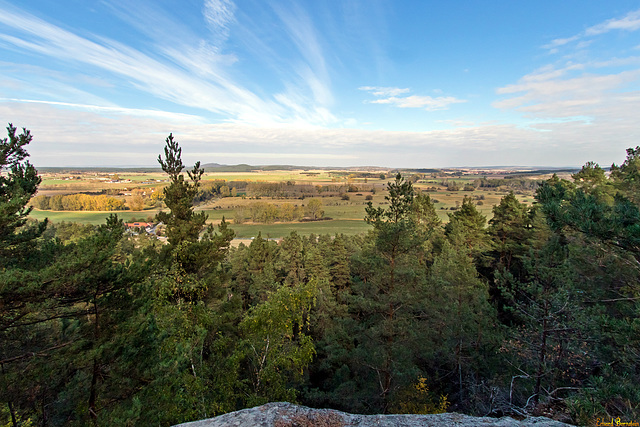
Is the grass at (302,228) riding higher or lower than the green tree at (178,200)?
lower

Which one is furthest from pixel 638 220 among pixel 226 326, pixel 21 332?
pixel 21 332

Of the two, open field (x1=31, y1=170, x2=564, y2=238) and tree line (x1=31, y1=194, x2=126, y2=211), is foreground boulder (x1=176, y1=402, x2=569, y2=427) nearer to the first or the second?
open field (x1=31, y1=170, x2=564, y2=238)

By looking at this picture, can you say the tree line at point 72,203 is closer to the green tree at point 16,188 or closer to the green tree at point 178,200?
the green tree at point 178,200

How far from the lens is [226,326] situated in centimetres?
1130

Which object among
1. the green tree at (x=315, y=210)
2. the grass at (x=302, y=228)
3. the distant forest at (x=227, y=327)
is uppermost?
Answer: the distant forest at (x=227, y=327)

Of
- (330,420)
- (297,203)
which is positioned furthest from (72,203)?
(330,420)

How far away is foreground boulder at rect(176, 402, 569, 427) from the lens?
10.4 feet

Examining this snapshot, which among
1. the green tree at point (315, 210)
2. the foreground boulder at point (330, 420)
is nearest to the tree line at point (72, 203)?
the green tree at point (315, 210)

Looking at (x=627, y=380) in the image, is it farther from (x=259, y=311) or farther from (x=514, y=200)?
(x=514, y=200)

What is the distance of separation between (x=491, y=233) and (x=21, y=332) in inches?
1138

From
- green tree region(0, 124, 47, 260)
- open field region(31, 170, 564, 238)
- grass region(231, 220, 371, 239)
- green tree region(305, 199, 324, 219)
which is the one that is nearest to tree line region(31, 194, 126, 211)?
open field region(31, 170, 564, 238)

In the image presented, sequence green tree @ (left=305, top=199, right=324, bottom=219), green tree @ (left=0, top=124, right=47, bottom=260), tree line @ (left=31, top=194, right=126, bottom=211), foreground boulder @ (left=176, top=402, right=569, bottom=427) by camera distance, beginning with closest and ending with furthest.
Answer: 1. foreground boulder @ (left=176, top=402, right=569, bottom=427)
2. green tree @ (left=0, top=124, right=47, bottom=260)
3. tree line @ (left=31, top=194, right=126, bottom=211)
4. green tree @ (left=305, top=199, right=324, bottom=219)

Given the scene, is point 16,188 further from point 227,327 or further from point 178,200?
point 227,327

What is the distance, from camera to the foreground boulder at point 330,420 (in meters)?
3.18
